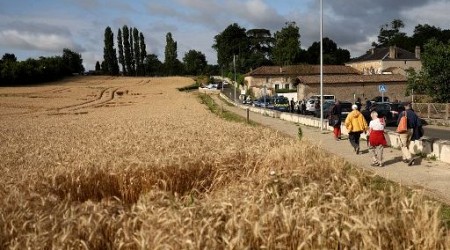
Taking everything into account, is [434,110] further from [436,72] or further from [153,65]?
[153,65]

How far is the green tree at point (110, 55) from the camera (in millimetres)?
112688

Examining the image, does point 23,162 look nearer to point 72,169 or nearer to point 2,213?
point 72,169

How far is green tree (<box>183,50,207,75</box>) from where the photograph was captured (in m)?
123

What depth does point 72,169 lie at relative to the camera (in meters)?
8.54

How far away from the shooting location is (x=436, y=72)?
116ft

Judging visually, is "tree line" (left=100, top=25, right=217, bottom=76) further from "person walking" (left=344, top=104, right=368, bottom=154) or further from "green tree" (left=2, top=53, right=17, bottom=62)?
"person walking" (left=344, top=104, right=368, bottom=154)

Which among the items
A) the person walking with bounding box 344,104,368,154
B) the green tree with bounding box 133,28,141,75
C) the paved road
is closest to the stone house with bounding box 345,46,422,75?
the green tree with bounding box 133,28,141,75

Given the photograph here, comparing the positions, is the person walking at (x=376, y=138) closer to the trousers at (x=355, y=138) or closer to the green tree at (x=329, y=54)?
the trousers at (x=355, y=138)

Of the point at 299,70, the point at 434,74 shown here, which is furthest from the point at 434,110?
the point at 299,70

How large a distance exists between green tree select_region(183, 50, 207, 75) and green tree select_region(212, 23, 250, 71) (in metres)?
5.52

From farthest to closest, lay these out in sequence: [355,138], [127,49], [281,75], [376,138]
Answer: [127,49] → [281,75] → [355,138] → [376,138]

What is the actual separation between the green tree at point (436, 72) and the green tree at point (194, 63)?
90.7 metres

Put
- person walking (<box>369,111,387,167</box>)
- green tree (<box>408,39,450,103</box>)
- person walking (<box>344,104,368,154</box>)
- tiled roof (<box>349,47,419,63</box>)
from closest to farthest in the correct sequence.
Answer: person walking (<box>369,111,387,167</box>) < person walking (<box>344,104,368,154</box>) < green tree (<box>408,39,450,103</box>) < tiled roof (<box>349,47,419,63</box>)

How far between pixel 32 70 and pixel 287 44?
53.0 meters
